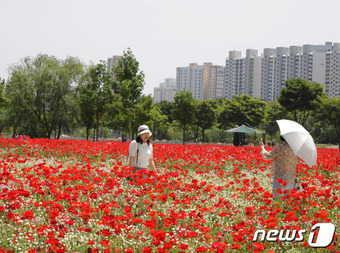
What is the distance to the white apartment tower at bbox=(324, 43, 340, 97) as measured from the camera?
142000 mm

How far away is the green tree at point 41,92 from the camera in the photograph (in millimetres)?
43594

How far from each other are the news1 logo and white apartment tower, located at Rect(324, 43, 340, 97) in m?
149

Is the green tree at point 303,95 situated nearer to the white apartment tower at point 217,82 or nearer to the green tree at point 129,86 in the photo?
the green tree at point 129,86

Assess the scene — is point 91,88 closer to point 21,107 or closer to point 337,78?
point 21,107

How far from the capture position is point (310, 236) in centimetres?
460

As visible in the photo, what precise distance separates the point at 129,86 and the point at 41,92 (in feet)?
40.0

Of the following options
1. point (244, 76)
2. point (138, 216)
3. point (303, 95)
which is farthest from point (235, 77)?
point (138, 216)

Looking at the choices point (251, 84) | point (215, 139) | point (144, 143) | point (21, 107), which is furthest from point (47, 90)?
point (251, 84)

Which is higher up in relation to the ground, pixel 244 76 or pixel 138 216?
pixel 244 76

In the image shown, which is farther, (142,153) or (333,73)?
(333,73)

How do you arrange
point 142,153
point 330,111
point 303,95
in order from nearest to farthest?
point 142,153 < point 330,111 < point 303,95

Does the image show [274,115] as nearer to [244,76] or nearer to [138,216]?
[138,216]

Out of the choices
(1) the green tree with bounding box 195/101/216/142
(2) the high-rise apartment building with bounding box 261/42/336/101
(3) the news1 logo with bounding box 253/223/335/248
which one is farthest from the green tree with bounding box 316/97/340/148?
(2) the high-rise apartment building with bounding box 261/42/336/101

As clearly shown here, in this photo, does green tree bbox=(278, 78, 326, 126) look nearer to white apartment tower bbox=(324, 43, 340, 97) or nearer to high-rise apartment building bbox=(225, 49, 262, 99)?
white apartment tower bbox=(324, 43, 340, 97)
